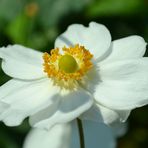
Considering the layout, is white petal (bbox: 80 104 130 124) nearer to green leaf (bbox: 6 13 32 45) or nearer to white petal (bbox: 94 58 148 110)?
white petal (bbox: 94 58 148 110)

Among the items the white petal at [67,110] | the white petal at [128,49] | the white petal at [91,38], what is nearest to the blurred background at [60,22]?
the white petal at [91,38]

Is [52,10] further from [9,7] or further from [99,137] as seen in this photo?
[99,137]

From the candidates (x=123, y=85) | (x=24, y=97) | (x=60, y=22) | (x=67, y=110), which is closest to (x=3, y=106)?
(x=24, y=97)

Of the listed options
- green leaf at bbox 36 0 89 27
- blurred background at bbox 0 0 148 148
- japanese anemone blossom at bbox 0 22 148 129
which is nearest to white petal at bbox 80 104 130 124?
japanese anemone blossom at bbox 0 22 148 129

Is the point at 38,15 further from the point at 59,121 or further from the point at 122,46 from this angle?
the point at 59,121

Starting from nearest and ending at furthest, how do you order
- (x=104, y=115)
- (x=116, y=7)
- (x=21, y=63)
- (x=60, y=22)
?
1. (x=104, y=115)
2. (x=21, y=63)
3. (x=116, y=7)
4. (x=60, y=22)

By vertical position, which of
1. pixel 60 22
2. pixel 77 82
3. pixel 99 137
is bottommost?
pixel 99 137

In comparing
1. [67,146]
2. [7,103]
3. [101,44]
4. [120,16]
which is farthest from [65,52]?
[120,16]

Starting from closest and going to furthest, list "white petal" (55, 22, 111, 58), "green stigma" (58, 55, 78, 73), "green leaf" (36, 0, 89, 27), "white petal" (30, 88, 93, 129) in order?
"white petal" (30, 88, 93, 129)
"green stigma" (58, 55, 78, 73)
"white petal" (55, 22, 111, 58)
"green leaf" (36, 0, 89, 27)
